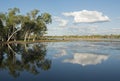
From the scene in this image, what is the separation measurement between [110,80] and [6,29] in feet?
211

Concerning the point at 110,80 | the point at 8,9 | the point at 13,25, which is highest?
the point at 8,9

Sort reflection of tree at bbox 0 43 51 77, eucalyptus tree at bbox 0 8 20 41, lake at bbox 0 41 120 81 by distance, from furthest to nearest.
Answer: eucalyptus tree at bbox 0 8 20 41, reflection of tree at bbox 0 43 51 77, lake at bbox 0 41 120 81

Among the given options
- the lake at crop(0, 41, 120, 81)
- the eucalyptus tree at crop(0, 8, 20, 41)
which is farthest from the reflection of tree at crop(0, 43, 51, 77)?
the eucalyptus tree at crop(0, 8, 20, 41)

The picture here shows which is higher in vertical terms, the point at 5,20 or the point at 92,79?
the point at 5,20

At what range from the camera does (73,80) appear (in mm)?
15688

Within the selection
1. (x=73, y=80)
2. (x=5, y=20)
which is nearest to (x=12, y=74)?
(x=73, y=80)

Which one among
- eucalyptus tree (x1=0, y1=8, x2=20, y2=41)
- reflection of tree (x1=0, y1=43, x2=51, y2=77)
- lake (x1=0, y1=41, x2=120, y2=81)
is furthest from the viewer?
eucalyptus tree (x1=0, y1=8, x2=20, y2=41)

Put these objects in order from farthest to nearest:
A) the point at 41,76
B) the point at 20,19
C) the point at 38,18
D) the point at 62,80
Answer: the point at 38,18, the point at 20,19, the point at 41,76, the point at 62,80

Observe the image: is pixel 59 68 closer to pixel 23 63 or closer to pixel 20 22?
pixel 23 63

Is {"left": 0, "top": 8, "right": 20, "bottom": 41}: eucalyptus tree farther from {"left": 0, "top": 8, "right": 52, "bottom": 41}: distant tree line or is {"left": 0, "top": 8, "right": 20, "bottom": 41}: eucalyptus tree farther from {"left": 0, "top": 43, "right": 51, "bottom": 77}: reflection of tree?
{"left": 0, "top": 43, "right": 51, "bottom": 77}: reflection of tree

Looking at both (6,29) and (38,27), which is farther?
(38,27)

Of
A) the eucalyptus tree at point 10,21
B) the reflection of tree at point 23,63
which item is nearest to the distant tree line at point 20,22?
the eucalyptus tree at point 10,21

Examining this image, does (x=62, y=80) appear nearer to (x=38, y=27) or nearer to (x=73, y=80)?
(x=73, y=80)

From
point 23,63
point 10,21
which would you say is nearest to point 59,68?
point 23,63
